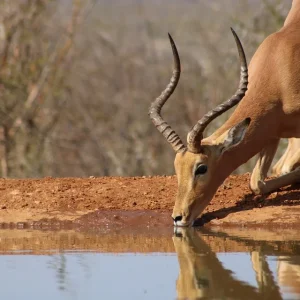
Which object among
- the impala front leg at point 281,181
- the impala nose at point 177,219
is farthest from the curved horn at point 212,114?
the impala front leg at point 281,181

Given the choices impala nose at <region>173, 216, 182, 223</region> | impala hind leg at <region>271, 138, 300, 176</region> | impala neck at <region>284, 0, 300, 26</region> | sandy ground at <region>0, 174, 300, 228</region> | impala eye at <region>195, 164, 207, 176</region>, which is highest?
impala neck at <region>284, 0, 300, 26</region>

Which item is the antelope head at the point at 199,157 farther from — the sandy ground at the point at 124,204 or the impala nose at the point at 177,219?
the sandy ground at the point at 124,204

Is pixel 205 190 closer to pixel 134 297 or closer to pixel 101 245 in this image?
pixel 101 245

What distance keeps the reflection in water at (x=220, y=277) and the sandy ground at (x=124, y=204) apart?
1.46 meters

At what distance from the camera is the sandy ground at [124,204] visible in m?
10.7

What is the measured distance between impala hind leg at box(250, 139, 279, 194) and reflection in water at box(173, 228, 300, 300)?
7.02ft

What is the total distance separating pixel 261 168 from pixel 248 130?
73cm

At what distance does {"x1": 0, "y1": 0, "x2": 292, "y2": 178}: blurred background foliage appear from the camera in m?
19.1

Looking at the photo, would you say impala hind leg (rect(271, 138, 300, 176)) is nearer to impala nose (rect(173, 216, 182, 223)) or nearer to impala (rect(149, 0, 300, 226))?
impala (rect(149, 0, 300, 226))

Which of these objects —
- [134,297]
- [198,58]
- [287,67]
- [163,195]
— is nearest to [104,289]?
[134,297]

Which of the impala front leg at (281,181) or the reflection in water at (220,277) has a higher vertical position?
the impala front leg at (281,181)

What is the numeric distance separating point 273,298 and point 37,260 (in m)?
2.58

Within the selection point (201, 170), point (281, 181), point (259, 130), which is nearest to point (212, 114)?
point (201, 170)

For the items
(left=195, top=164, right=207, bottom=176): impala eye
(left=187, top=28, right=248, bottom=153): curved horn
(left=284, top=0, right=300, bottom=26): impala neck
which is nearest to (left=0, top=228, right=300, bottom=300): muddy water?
(left=195, top=164, right=207, bottom=176): impala eye
